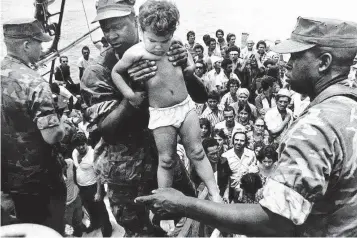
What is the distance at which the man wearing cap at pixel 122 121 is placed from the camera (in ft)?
9.08

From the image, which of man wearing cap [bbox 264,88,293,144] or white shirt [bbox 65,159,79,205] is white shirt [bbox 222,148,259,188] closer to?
man wearing cap [bbox 264,88,293,144]

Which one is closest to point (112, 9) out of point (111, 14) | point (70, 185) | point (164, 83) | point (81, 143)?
point (111, 14)

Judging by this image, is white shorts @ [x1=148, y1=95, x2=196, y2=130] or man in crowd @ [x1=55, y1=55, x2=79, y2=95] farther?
man in crowd @ [x1=55, y1=55, x2=79, y2=95]

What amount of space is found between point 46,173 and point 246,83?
760 centimetres

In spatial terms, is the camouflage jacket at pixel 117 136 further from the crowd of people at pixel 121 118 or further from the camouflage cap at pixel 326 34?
the camouflage cap at pixel 326 34

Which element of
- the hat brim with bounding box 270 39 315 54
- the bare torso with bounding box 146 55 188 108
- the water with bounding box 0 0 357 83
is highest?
the hat brim with bounding box 270 39 315 54

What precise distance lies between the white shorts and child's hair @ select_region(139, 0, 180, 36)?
543 mm

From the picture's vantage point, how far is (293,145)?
1.66 m

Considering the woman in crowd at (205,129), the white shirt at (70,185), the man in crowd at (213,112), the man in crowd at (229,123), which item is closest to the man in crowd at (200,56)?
the man in crowd at (213,112)

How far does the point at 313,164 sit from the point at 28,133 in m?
2.23

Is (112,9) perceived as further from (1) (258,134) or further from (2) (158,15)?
(1) (258,134)

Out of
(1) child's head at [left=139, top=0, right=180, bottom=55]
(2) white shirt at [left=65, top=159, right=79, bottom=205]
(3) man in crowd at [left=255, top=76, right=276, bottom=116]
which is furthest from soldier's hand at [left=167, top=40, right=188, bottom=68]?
(3) man in crowd at [left=255, top=76, right=276, bottom=116]

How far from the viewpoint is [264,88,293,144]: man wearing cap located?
21.7 feet

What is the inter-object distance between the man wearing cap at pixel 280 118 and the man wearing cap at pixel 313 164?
4.66 m
